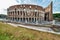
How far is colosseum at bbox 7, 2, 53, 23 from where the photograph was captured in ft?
10.2

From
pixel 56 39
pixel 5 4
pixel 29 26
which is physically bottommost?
pixel 56 39

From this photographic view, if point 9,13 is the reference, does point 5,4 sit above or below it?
above

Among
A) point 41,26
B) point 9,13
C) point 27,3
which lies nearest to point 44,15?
point 41,26

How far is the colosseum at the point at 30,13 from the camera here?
3123 millimetres

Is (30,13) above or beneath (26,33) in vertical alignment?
above

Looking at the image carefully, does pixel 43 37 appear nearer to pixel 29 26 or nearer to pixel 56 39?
pixel 56 39

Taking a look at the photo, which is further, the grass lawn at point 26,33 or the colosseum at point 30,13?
the colosseum at point 30,13

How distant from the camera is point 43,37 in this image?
2.81 m

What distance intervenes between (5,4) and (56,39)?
1.37 m

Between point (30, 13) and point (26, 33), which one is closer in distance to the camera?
point (26, 33)

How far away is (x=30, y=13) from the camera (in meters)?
3.18

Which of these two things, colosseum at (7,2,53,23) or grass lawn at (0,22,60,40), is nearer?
grass lawn at (0,22,60,40)

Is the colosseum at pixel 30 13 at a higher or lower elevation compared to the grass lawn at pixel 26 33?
higher

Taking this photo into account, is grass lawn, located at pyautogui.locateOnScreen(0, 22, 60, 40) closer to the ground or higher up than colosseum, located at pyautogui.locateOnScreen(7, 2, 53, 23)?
closer to the ground
